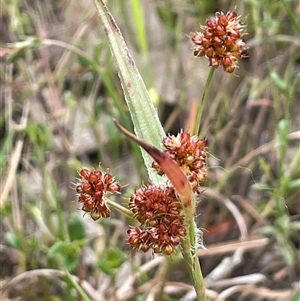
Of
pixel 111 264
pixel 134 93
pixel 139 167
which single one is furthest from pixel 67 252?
pixel 134 93

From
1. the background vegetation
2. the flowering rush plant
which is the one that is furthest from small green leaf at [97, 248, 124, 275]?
the flowering rush plant

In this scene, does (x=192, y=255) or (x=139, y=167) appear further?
(x=139, y=167)

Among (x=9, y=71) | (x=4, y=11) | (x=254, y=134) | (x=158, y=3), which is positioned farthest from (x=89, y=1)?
(x=254, y=134)

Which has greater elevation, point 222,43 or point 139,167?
point 222,43

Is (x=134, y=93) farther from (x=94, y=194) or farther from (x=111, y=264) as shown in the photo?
(x=111, y=264)

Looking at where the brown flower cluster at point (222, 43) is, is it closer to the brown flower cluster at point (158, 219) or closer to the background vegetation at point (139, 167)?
the brown flower cluster at point (158, 219)

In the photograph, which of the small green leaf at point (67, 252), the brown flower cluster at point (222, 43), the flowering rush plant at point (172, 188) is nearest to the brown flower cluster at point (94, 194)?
the flowering rush plant at point (172, 188)

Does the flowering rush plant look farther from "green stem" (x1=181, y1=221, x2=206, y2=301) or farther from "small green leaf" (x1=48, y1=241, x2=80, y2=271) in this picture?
"small green leaf" (x1=48, y1=241, x2=80, y2=271)
